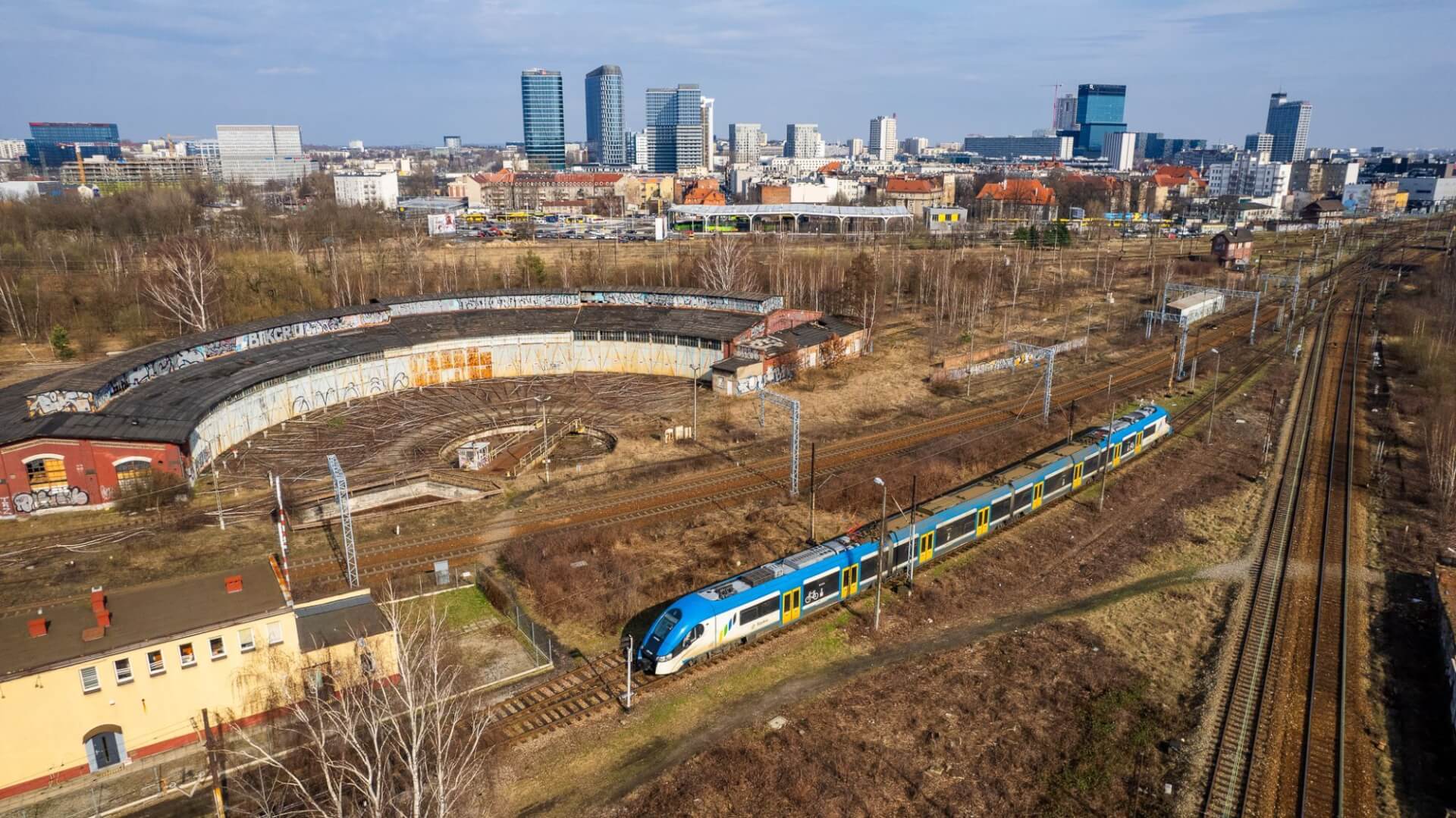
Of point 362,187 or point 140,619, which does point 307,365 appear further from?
point 362,187

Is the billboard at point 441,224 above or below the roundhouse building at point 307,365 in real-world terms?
above

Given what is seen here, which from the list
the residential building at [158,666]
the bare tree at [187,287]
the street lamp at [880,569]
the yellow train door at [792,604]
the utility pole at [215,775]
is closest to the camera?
the utility pole at [215,775]

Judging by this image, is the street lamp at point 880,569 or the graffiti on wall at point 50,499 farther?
the graffiti on wall at point 50,499

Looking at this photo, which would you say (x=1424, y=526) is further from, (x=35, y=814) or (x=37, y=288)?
(x=37, y=288)

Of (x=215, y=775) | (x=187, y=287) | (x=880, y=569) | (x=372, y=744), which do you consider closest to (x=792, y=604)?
(x=880, y=569)

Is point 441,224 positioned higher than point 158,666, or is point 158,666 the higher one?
point 441,224

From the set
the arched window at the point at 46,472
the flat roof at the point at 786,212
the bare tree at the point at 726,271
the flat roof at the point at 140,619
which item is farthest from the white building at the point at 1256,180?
the arched window at the point at 46,472

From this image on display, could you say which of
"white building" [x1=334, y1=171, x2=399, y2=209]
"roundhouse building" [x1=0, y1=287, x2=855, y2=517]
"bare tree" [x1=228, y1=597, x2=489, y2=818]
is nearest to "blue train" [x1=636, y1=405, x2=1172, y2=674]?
"bare tree" [x1=228, y1=597, x2=489, y2=818]

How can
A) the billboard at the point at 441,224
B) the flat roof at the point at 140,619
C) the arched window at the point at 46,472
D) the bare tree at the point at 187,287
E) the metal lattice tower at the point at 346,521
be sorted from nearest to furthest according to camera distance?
the flat roof at the point at 140,619 → the metal lattice tower at the point at 346,521 → the arched window at the point at 46,472 → the bare tree at the point at 187,287 → the billboard at the point at 441,224

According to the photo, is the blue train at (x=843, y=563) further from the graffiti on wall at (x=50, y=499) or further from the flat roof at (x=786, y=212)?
the flat roof at (x=786, y=212)
